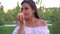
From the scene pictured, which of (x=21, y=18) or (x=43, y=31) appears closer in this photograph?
(x=21, y=18)

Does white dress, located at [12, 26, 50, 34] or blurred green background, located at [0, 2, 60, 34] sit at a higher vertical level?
white dress, located at [12, 26, 50, 34]

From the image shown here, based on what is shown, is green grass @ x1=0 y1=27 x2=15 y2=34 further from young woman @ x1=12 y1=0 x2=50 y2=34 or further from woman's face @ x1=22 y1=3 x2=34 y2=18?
woman's face @ x1=22 y1=3 x2=34 y2=18

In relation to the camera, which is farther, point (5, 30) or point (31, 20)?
point (5, 30)

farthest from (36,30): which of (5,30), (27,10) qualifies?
(5,30)

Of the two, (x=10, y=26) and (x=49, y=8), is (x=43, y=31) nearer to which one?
(x=49, y=8)

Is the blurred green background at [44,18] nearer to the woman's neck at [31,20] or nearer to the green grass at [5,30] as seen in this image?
the green grass at [5,30]

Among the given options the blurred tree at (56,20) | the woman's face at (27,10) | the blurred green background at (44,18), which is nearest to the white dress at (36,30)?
the woman's face at (27,10)

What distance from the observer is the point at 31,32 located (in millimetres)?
1587

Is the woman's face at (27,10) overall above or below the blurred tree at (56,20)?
above

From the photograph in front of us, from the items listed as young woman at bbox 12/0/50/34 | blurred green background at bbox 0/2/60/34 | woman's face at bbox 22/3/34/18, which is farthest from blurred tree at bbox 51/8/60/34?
woman's face at bbox 22/3/34/18

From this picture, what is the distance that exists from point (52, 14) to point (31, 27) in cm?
367

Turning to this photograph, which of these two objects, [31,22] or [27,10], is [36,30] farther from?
[27,10]

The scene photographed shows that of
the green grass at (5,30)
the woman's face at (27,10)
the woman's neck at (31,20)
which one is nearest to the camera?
the woman's face at (27,10)

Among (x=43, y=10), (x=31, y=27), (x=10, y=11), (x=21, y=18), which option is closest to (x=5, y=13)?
(x=10, y=11)
